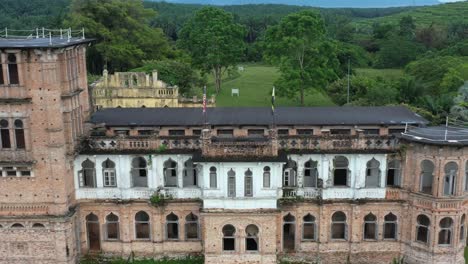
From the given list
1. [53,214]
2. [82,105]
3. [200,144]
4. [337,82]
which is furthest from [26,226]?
[337,82]

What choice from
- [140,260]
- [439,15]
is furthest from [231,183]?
[439,15]

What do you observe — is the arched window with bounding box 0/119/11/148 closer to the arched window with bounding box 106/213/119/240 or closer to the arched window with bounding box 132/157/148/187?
the arched window with bounding box 132/157/148/187

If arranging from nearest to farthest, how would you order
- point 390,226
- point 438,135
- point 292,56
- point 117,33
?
point 438,135 → point 390,226 → point 292,56 → point 117,33

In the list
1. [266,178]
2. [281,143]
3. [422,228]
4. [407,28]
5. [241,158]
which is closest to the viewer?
[241,158]

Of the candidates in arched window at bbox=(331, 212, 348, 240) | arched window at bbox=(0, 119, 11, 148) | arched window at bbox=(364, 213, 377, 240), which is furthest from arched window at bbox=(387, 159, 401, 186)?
arched window at bbox=(0, 119, 11, 148)

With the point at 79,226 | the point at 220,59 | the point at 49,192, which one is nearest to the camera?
the point at 49,192

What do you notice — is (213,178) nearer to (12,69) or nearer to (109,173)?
(109,173)

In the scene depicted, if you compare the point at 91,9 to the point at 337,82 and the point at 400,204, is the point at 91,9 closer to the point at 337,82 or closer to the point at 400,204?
the point at 337,82
